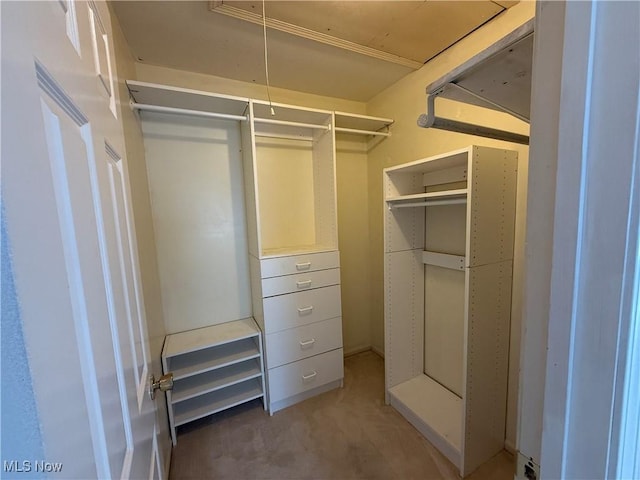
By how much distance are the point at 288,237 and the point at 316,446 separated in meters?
1.53

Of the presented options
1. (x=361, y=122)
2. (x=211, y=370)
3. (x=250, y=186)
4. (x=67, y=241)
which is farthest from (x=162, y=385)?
(x=361, y=122)

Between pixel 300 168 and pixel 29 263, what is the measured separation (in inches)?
86.3

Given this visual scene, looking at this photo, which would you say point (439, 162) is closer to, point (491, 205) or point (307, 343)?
point (491, 205)

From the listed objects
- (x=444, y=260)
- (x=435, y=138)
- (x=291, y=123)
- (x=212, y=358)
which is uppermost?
(x=291, y=123)

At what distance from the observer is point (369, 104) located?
2506 millimetres

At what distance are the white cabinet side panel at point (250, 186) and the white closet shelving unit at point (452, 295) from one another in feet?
3.09

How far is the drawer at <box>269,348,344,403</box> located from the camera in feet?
6.37

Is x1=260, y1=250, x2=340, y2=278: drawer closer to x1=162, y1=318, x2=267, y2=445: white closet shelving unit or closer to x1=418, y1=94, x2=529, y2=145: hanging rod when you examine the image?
x1=162, y1=318, x2=267, y2=445: white closet shelving unit

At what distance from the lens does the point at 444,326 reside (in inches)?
78.7

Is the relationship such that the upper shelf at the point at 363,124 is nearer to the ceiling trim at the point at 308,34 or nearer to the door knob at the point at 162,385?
the ceiling trim at the point at 308,34

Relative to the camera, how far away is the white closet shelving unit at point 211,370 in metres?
1.78

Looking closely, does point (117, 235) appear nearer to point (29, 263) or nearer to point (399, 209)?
point (29, 263)

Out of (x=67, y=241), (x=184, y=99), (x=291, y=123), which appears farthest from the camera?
(x=291, y=123)

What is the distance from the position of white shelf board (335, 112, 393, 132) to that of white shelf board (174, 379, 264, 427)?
224 centimetres
